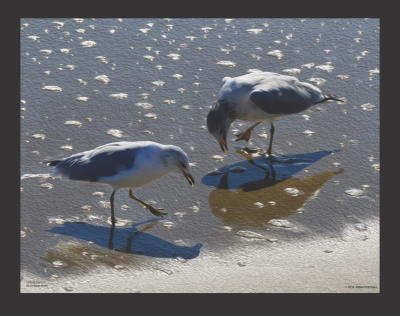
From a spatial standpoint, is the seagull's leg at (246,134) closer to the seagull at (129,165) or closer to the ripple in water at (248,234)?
the seagull at (129,165)

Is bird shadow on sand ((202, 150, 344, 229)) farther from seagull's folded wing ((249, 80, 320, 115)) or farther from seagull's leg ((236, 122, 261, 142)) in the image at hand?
seagull's folded wing ((249, 80, 320, 115))

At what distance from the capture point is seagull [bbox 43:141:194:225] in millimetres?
5379

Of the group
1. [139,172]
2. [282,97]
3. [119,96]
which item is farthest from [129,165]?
[119,96]

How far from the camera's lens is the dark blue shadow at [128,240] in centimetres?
512

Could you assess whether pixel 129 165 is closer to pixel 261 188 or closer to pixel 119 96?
pixel 261 188

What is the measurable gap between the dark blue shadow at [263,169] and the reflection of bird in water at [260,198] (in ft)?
0.10

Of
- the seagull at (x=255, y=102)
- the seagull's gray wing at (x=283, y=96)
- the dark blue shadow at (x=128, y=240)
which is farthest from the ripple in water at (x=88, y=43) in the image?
the dark blue shadow at (x=128, y=240)

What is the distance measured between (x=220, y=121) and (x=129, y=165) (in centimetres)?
155

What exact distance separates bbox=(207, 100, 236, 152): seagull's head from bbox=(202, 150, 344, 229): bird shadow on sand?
0.32 meters

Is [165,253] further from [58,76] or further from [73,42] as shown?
[73,42]

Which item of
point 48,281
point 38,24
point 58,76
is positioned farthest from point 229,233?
point 38,24

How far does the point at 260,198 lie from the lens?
5996mm

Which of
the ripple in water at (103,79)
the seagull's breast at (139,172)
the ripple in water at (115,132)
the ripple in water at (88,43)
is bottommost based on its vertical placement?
the ripple in water at (115,132)

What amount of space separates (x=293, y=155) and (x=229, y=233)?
173cm
